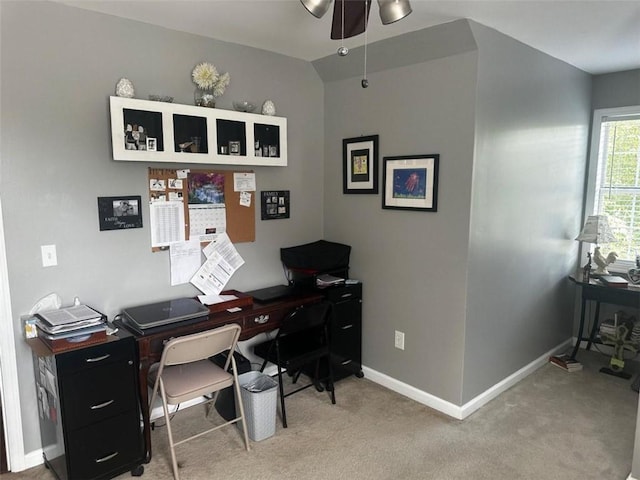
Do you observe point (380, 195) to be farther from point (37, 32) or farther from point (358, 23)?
point (37, 32)

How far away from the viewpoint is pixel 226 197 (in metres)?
2.99

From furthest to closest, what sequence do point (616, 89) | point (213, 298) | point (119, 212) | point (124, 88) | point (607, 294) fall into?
point (616, 89) → point (607, 294) → point (213, 298) → point (119, 212) → point (124, 88)

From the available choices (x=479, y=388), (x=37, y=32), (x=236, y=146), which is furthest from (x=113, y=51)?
(x=479, y=388)

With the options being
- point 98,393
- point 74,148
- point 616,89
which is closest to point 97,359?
point 98,393

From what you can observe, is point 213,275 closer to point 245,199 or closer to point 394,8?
point 245,199

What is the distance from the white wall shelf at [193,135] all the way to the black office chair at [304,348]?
1063mm

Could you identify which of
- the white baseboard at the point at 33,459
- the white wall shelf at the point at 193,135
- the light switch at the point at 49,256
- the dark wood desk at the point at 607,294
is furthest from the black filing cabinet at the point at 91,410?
the dark wood desk at the point at 607,294

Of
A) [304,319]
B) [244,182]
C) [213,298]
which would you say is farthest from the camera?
[244,182]

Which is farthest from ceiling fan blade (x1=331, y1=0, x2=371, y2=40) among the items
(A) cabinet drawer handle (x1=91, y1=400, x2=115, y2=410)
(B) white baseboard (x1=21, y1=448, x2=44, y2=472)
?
(B) white baseboard (x1=21, y1=448, x2=44, y2=472)

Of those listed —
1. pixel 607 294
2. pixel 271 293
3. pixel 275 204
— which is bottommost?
pixel 607 294

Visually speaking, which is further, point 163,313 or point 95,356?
point 163,313

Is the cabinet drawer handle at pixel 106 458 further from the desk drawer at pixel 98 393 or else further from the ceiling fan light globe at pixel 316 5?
the ceiling fan light globe at pixel 316 5

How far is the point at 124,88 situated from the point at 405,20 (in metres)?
1.61

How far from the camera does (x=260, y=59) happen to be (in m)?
3.07
